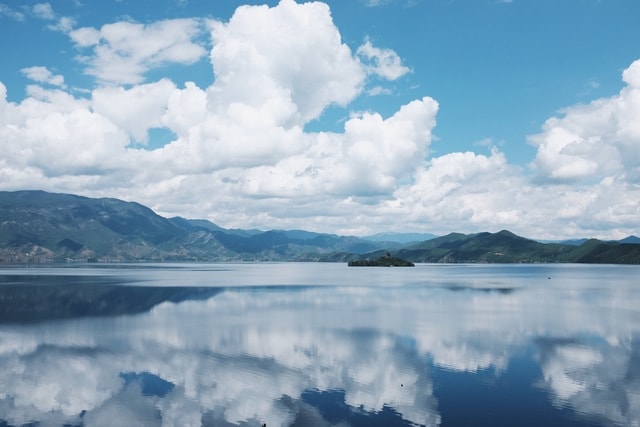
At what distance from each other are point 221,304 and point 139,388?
3421 inches

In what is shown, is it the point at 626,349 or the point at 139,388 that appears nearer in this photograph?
the point at 139,388

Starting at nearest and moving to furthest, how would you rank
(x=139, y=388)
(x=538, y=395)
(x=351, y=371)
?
(x=538, y=395) → (x=139, y=388) → (x=351, y=371)

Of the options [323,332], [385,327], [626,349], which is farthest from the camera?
[385,327]

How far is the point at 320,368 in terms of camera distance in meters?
60.0

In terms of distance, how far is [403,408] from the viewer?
4466 centimetres

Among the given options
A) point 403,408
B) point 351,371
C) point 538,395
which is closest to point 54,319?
point 351,371

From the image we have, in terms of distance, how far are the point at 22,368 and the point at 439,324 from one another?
70.2 m

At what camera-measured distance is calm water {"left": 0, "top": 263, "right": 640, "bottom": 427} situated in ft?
143

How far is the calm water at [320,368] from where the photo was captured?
1715 inches

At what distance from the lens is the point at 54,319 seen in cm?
10512

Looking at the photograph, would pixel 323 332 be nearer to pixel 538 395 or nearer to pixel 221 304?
pixel 538 395

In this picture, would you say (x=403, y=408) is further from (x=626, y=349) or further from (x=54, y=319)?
(x=54, y=319)

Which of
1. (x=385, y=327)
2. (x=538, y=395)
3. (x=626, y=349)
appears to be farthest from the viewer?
(x=385, y=327)

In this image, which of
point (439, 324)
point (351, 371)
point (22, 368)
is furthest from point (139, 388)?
point (439, 324)
